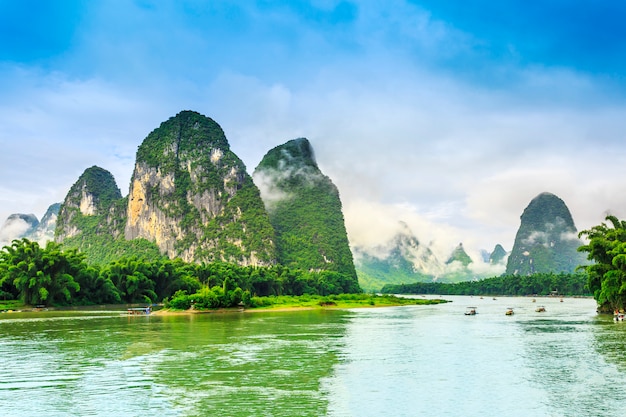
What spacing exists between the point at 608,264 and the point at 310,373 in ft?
163

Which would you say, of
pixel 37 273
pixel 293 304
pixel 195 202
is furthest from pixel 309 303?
pixel 195 202

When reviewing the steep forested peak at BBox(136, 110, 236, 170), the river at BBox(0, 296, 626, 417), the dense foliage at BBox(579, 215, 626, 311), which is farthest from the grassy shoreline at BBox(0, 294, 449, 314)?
the steep forested peak at BBox(136, 110, 236, 170)

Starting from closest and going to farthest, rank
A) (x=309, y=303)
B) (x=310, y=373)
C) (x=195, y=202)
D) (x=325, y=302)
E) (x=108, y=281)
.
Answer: (x=310, y=373), (x=108, y=281), (x=325, y=302), (x=309, y=303), (x=195, y=202)

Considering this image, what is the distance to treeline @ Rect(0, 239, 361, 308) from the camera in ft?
261

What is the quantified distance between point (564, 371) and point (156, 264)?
286 ft

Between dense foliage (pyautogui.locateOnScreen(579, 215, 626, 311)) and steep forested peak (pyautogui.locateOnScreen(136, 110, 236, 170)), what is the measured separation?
145m

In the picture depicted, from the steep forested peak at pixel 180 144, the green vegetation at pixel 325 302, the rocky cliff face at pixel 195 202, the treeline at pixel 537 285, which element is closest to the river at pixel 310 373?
the green vegetation at pixel 325 302

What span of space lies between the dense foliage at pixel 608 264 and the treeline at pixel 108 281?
152 ft

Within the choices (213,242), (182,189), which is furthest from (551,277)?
(182,189)

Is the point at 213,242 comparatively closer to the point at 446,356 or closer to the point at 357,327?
the point at 357,327

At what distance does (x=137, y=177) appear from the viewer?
195 meters

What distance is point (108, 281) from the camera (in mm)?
92125

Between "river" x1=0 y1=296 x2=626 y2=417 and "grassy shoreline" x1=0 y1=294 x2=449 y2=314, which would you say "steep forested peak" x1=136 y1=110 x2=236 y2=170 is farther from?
"river" x1=0 y1=296 x2=626 y2=417

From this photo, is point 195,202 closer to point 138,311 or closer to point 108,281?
point 108,281
